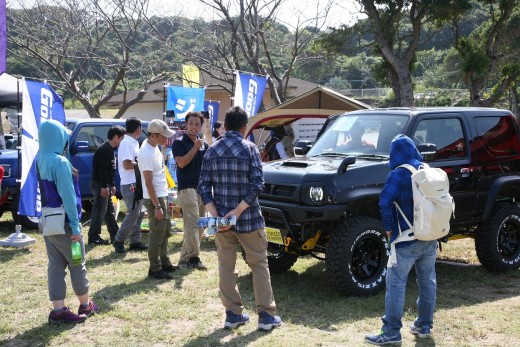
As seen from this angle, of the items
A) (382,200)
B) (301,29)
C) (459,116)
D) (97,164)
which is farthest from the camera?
(301,29)

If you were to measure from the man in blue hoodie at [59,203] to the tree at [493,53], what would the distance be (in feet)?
48.8

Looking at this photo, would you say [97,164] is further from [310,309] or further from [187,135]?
[310,309]

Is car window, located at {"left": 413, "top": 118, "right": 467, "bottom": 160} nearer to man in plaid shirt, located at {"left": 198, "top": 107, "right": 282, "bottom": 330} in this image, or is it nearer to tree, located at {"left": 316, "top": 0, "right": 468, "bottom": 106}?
man in plaid shirt, located at {"left": 198, "top": 107, "right": 282, "bottom": 330}

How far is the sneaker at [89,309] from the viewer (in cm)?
547

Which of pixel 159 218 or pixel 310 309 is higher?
pixel 159 218

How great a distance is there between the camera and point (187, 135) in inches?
275

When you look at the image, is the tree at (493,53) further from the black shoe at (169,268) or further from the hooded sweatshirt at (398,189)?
the hooded sweatshirt at (398,189)

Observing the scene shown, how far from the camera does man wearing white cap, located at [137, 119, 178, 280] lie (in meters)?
6.61

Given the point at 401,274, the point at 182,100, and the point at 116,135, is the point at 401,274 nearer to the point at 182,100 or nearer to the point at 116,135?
the point at 116,135

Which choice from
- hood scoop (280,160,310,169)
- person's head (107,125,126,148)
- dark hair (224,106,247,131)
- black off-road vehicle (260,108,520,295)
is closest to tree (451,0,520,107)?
black off-road vehicle (260,108,520,295)

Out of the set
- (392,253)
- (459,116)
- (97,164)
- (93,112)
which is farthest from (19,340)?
(93,112)

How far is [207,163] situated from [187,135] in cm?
203

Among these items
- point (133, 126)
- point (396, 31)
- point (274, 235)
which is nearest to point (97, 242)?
point (133, 126)

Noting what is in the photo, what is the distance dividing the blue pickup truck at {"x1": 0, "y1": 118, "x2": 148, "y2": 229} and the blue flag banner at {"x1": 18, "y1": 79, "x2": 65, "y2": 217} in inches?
61.9
